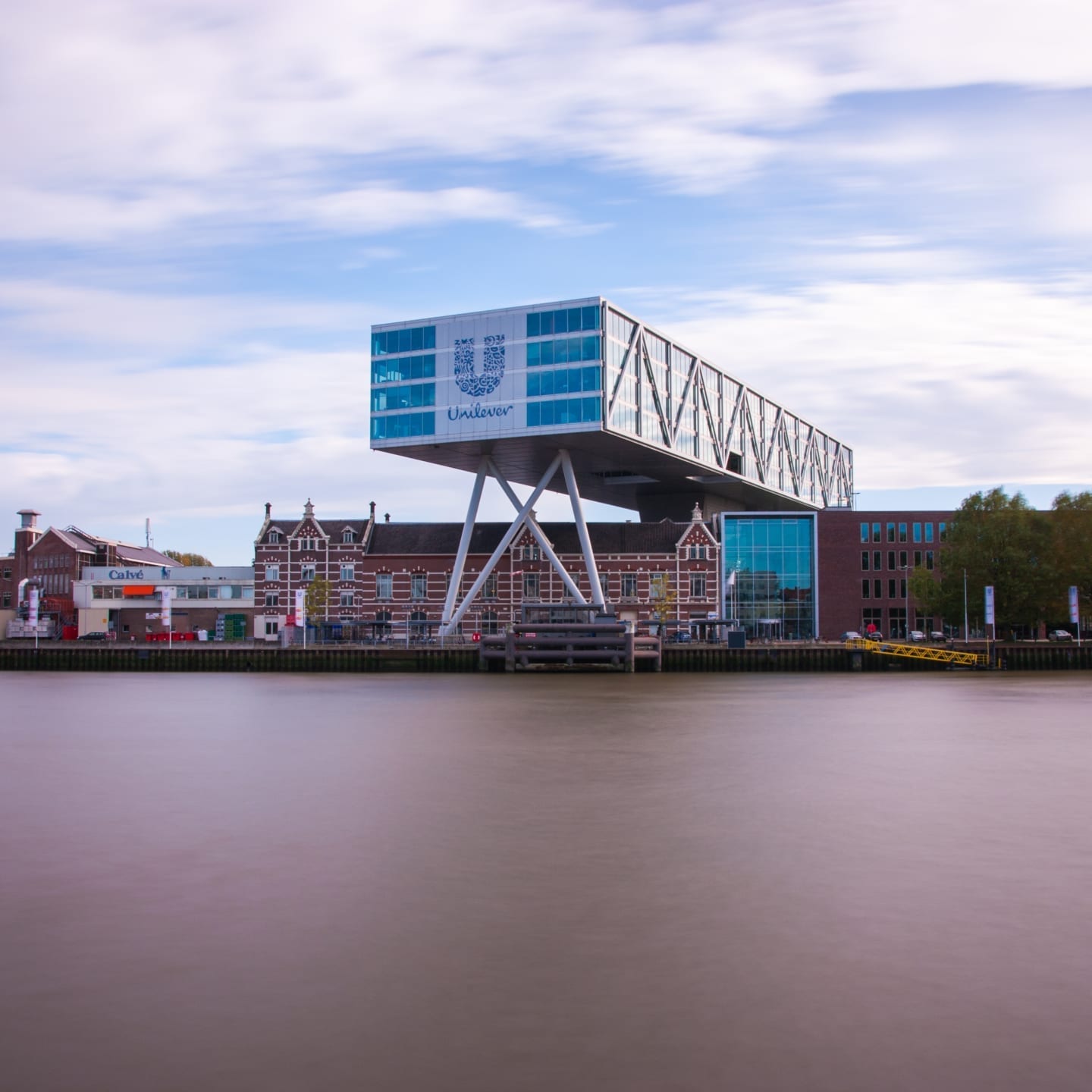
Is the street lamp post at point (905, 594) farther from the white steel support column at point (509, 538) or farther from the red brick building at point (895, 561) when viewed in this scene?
the white steel support column at point (509, 538)

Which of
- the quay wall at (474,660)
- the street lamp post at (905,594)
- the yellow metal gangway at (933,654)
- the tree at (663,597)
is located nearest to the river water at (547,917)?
the quay wall at (474,660)

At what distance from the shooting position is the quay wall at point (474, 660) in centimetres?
7569

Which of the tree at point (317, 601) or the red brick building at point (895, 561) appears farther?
the red brick building at point (895, 561)

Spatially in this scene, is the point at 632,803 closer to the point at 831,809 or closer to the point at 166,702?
the point at 831,809

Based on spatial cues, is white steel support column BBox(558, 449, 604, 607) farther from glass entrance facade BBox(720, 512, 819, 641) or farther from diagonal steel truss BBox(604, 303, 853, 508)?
glass entrance facade BBox(720, 512, 819, 641)

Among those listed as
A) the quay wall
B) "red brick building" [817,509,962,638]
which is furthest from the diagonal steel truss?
the quay wall

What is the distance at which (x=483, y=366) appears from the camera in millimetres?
82688

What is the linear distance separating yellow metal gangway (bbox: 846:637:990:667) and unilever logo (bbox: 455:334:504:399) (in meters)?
29.1

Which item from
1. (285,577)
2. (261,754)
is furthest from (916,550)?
(261,754)

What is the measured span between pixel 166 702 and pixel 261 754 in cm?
2019

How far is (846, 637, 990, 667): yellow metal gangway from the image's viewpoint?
75.8 m

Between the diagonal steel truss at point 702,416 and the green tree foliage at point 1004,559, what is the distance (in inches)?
795

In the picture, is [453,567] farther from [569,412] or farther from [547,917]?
[547,917]

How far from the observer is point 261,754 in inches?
1214
